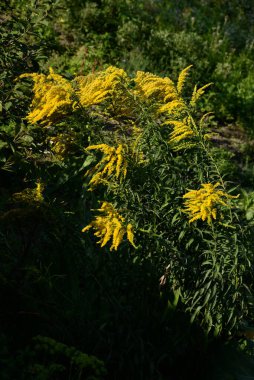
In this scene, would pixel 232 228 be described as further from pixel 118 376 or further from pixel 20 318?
pixel 20 318

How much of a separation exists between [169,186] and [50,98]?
38.2 inches

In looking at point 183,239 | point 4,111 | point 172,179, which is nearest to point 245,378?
point 183,239

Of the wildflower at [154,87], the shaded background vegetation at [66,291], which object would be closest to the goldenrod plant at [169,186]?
the wildflower at [154,87]

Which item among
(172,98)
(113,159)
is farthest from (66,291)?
(172,98)

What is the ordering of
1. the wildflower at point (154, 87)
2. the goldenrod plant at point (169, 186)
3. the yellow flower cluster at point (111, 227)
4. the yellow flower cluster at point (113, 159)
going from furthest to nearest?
1. the wildflower at point (154, 87)
2. the goldenrod plant at point (169, 186)
3. the yellow flower cluster at point (113, 159)
4. the yellow flower cluster at point (111, 227)

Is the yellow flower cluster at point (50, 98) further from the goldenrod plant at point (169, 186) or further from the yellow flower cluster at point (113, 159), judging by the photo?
the yellow flower cluster at point (113, 159)

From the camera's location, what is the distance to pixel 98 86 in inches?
137

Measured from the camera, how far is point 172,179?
12.3 ft

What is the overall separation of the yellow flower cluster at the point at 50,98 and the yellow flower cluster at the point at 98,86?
9 cm

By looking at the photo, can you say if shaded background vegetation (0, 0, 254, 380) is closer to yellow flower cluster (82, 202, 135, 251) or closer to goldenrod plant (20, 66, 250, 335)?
goldenrod plant (20, 66, 250, 335)

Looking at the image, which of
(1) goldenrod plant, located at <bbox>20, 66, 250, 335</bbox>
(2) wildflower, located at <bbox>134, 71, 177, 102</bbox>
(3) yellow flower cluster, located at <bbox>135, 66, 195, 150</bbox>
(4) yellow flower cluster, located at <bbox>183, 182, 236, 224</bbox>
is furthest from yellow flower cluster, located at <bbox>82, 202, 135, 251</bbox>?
(2) wildflower, located at <bbox>134, 71, 177, 102</bbox>

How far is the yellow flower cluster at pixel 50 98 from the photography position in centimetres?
339

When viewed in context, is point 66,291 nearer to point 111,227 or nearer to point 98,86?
point 111,227

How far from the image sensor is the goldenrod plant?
3.58 meters
